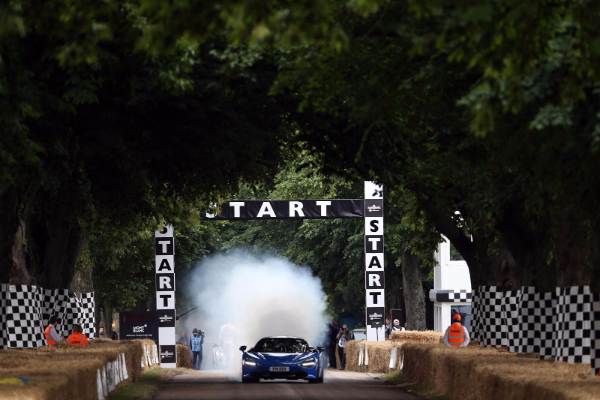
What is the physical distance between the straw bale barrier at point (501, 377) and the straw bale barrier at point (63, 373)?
5.55m

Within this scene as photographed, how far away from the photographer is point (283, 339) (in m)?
27.5

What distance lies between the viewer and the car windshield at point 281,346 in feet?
88.5

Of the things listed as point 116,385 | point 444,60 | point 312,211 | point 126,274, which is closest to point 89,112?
point 116,385

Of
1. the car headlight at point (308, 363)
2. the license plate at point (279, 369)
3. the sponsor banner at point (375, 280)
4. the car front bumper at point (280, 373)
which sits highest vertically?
the sponsor banner at point (375, 280)

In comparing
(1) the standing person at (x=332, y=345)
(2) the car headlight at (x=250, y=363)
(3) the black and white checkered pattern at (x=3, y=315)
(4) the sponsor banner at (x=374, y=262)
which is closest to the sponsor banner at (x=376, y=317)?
(4) the sponsor banner at (x=374, y=262)

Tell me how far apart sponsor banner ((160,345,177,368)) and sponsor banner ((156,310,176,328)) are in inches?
29.9

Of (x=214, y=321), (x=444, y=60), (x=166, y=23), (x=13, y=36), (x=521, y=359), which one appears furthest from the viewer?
(x=214, y=321)

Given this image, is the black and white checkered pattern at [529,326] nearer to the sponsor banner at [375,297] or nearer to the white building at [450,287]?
the sponsor banner at [375,297]

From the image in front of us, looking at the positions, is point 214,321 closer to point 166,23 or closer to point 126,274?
point 126,274

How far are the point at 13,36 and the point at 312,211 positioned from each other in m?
21.4

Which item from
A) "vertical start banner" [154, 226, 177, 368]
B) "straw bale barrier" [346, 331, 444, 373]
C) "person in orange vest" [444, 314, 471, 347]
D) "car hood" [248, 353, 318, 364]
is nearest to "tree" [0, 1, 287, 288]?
"car hood" [248, 353, 318, 364]

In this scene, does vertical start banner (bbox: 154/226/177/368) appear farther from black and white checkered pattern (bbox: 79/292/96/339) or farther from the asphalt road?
the asphalt road

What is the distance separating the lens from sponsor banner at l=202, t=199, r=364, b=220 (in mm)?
35750

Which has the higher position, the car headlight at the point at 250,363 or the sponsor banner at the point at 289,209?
the sponsor banner at the point at 289,209
